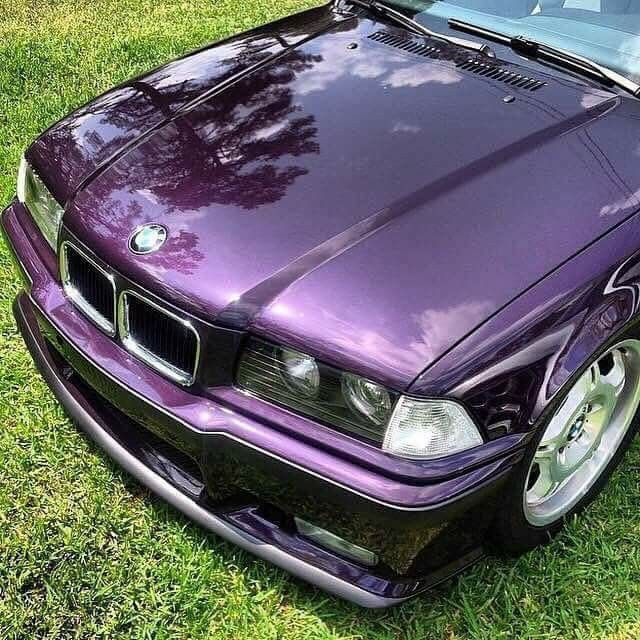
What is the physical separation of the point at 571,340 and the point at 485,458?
351mm

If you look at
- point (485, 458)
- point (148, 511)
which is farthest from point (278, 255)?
point (148, 511)

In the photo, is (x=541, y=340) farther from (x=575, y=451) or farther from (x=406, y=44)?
(x=406, y=44)

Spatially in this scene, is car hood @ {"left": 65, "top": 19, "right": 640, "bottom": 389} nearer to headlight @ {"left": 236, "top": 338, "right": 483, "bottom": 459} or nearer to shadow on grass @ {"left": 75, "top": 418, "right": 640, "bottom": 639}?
headlight @ {"left": 236, "top": 338, "right": 483, "bottom": 459}

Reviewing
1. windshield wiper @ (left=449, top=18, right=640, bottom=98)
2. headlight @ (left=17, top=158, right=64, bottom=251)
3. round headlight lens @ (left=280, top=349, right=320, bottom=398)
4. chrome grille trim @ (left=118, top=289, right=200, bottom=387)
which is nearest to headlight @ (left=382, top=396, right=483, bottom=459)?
round headlight lens @ (left=280, top=349, right=320, bottom=398)

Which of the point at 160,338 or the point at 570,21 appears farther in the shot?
the point at 570,21

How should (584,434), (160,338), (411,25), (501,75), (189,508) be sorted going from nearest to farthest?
(160,338) → (189,508) → (584,434) → (501,75) → (411,25)

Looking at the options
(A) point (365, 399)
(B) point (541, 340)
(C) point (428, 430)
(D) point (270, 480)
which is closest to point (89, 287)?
(D) point (270, 480)

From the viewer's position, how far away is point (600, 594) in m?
2.28

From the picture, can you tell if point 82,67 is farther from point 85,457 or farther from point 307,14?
point 85,457

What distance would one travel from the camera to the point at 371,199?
2.05 meters

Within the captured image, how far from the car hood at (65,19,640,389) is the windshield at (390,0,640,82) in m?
0.19

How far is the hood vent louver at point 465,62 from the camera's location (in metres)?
2.46

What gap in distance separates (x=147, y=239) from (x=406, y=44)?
1200 millimetres

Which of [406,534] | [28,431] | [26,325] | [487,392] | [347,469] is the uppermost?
[487,392]
